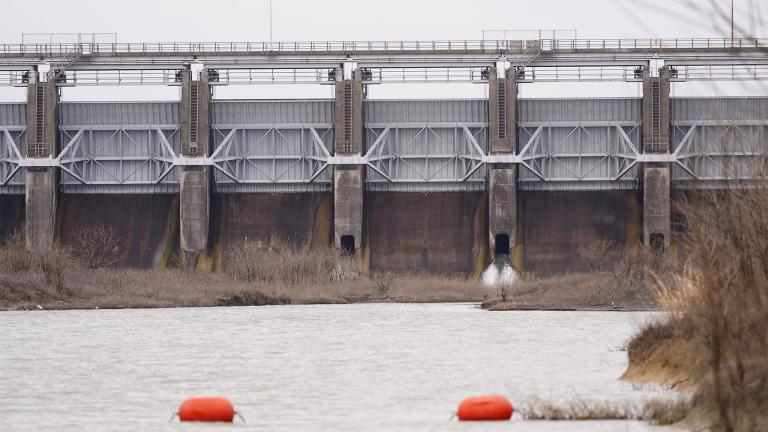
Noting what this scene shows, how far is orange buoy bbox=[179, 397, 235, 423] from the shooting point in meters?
23.2

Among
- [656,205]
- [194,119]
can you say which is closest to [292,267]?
[194,119]

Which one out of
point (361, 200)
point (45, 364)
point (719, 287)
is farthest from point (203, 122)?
point (719, 287)

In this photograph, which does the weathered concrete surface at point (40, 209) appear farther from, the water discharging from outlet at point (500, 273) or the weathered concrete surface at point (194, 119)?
the water discharging from outlet at point (500, 273)

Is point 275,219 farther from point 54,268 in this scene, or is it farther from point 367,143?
point 54,268

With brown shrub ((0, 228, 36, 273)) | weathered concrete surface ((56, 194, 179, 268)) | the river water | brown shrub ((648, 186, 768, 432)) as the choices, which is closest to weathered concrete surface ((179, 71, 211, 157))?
weathered concrete surface ((56, 194, 179, 268))

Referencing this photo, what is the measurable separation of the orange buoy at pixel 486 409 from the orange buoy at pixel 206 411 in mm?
3811

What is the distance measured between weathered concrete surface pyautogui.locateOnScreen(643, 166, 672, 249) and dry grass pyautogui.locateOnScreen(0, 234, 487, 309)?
32.3 ft

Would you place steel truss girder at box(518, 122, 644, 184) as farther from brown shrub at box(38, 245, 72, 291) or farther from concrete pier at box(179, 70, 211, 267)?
brown shrub at box(38, 245, 72, 291)

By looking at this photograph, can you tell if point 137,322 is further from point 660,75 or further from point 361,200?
point 660,75

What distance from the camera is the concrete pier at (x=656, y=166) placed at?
7531 cm

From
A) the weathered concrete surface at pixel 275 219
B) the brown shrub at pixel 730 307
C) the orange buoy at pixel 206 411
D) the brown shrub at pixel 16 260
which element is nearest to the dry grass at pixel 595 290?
the weathered concrete surface at pixel 275 219

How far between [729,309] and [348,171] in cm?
5793

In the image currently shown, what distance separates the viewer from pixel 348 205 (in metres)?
75.5

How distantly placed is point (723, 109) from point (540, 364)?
4627cm
